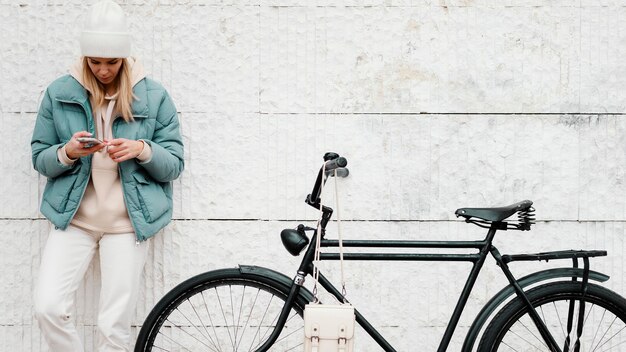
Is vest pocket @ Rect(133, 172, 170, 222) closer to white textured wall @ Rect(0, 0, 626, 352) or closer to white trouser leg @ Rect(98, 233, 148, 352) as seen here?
white trouser leg @ Rect(98, 233, 148, 352)

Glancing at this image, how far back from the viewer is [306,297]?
4562 millimetres

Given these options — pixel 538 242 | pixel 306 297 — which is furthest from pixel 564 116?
pixel 306 297

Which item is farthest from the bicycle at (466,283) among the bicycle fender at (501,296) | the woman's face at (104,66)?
the woman's face at (104,66)

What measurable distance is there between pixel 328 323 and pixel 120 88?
1.60 m

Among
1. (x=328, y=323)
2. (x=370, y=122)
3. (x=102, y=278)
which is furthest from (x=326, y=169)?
(x=102, y=278)

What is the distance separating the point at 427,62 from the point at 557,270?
1.39m

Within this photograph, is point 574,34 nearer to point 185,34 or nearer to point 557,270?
point 557,270

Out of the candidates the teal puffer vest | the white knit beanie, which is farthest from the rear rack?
the white knit beanie

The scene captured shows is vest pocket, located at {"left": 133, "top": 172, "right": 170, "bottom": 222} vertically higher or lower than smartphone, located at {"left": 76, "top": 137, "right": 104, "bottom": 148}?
lower

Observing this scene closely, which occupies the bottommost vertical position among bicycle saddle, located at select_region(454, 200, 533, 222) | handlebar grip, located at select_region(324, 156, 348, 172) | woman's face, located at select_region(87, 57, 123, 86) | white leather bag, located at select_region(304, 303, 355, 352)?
white leather bag, located at select_region(304, 303, 355, 352)

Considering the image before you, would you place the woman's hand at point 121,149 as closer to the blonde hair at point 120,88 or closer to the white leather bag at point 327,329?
the blonde hair at point 120,88

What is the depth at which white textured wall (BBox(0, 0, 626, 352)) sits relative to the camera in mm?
5309

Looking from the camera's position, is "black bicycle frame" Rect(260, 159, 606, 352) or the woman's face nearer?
"black bicycle frame" Rect(260, 159, 606, 352)

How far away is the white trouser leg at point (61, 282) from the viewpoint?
15.5ft
